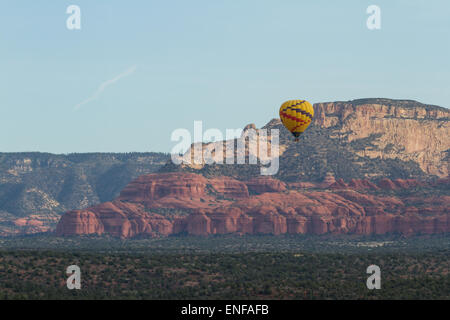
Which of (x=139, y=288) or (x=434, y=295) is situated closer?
(x=434, y=295)
